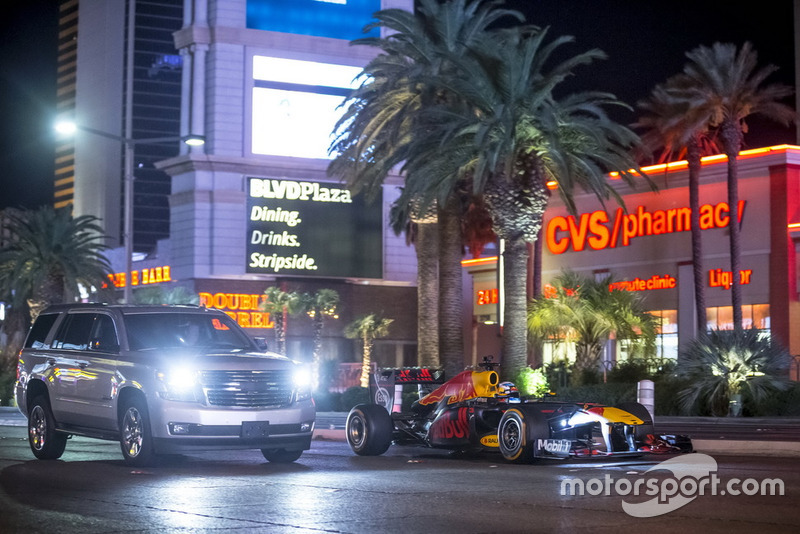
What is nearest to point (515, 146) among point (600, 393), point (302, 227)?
point (600, 393)

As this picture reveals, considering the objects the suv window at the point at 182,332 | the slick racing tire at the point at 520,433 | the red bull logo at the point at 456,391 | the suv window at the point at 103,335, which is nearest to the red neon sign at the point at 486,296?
the red bull logo at the point at 456,391

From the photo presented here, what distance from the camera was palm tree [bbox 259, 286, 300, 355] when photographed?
66.1m

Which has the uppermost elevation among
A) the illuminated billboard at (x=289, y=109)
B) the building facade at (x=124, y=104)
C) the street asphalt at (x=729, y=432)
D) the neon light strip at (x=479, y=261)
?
the building facade at (x=124, y=104)

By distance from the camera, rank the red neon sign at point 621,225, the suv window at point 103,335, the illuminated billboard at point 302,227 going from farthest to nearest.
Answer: the illuminated billboard at point 302,227 → the red neon sign at point 621,225 → the suv window at point 103,335

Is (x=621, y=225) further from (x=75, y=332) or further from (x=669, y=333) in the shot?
(x=75, y=332)

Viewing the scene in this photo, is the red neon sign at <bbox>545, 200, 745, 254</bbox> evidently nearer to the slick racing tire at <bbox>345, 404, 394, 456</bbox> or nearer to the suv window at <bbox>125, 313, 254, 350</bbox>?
the slick racing tire at <bbox>345, 404, 394, 456</bbox>

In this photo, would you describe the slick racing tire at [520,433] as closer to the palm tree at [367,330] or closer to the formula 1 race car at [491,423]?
the formula 1 race car at [491,423]

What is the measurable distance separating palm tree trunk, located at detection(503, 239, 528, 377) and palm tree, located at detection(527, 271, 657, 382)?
6.85m

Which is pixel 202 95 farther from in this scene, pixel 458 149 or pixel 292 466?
pixel 292 466

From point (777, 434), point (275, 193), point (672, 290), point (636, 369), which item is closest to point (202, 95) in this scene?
point (275, 193)

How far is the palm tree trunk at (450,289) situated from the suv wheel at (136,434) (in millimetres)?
21569

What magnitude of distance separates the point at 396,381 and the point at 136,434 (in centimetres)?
424

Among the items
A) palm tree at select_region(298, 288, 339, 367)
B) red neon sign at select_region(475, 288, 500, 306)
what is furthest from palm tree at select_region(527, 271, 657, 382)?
palm tree at select_region(298, 288, 339, 367)

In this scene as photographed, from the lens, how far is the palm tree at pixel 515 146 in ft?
102
